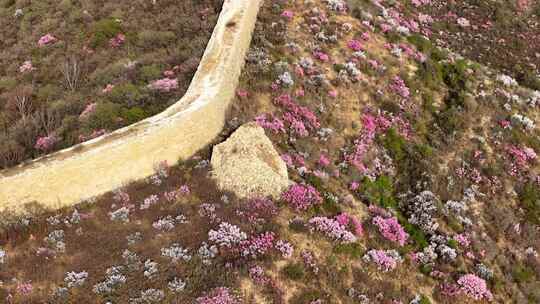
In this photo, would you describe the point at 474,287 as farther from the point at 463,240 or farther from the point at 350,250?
the point at 350,250

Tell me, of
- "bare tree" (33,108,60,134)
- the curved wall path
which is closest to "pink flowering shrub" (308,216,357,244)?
the curved wall path

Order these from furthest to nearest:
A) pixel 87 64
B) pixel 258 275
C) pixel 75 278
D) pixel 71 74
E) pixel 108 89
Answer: pixel 87 64, pixel 71 74, pixel 108 89, pixel 258 275, pixel 75 278

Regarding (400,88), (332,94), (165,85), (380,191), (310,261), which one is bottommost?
(380,191)

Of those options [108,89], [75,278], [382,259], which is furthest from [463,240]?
[108,89]

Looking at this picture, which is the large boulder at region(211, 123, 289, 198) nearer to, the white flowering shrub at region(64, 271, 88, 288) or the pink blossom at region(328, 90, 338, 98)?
the white flowering shrub at region(64, 271, 88, 288)

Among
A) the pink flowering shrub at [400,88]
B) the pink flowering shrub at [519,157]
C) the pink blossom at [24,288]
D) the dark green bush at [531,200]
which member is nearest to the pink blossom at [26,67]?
the pink blossom at [24,288]

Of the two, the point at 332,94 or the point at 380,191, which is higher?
the point at 332,94
